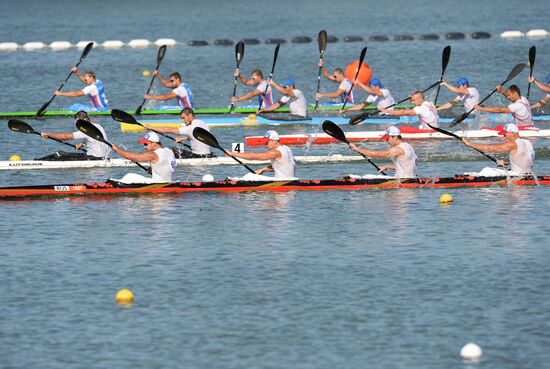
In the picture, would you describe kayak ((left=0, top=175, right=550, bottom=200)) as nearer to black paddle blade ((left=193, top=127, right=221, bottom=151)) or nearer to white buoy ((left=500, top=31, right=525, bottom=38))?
black paddle blade ((left=193, top=127, right=221, bottom=151))

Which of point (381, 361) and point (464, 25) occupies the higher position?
point (464, 25)

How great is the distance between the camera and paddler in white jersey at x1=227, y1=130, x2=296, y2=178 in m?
29.9

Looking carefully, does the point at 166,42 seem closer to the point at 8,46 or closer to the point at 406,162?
the point at 8,46

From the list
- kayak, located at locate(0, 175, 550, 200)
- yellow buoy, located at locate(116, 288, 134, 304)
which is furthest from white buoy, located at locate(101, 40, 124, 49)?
yellow buoy, located at locate(116, 288, 134, 304)

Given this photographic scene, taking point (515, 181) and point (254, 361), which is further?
point (515, 181)

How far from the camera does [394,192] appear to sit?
30.4m

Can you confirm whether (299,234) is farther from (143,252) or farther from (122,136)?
(122,136)

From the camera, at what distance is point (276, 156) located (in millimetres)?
30156

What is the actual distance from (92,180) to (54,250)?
729cm

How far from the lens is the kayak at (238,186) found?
3019cm

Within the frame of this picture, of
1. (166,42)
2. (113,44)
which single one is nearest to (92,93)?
(113,44)

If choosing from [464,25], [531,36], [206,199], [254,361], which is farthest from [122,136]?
[464,25]

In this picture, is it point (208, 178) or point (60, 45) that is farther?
point (60, 45)

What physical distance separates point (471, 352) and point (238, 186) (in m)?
11.9
